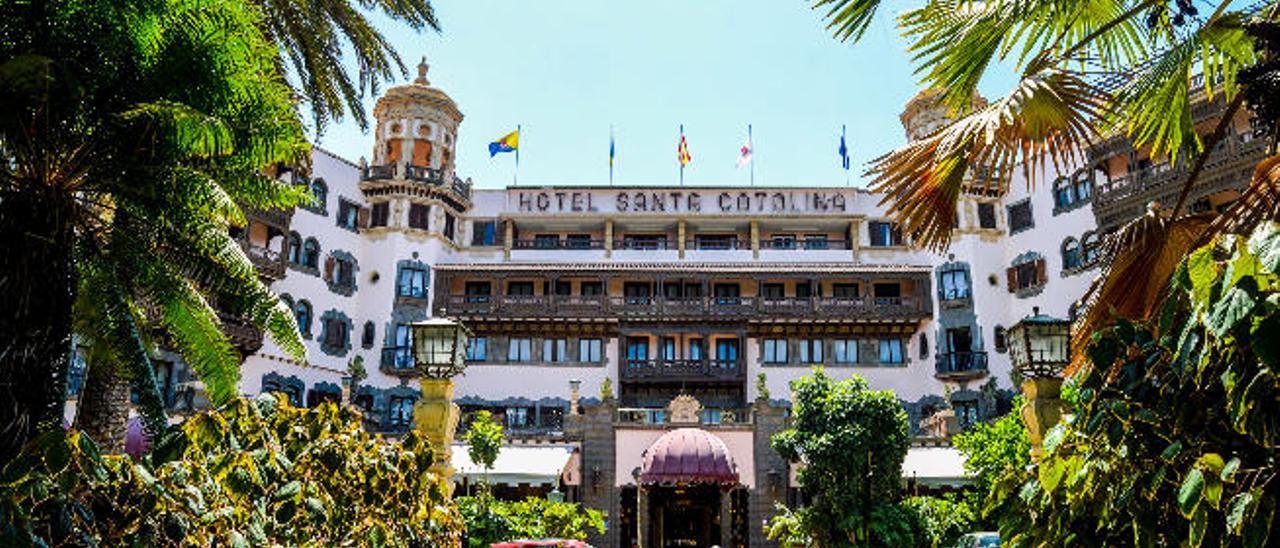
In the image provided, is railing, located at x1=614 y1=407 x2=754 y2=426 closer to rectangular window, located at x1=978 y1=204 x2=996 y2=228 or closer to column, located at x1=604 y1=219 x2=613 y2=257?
column, located at x1=604 y1=219 x2=613 y2=257

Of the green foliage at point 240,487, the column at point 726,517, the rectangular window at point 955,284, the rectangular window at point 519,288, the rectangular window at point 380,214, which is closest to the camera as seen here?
the green foliage at point 240,487

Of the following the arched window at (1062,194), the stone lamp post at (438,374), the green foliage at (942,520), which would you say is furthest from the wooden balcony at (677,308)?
the stone lamp post at (438,374)

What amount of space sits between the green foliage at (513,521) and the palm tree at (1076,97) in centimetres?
1183

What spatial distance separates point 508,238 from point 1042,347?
35.2 m

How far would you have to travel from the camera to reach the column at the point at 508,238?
4303cm

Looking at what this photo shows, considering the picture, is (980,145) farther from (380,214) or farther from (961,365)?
(380,214)

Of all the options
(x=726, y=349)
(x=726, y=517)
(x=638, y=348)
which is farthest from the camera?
(x=726, y=349)

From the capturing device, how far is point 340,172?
40.9m

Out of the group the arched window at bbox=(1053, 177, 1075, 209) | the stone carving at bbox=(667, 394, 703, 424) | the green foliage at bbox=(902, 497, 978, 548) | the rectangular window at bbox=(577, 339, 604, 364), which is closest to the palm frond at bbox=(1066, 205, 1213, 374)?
the green foliage at bbox=(902, 497, 978, 548)

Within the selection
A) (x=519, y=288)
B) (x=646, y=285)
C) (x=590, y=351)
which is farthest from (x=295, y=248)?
(x=646, y=285)

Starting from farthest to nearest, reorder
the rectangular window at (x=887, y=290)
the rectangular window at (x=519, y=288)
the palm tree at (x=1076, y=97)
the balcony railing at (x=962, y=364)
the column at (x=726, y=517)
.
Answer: the rectangular window at (x=519, y=288), the rectangular window at (x=887, y=290), the balcony railing at (x=962, y=364), the column at (x=726, y=517), the palm tree at (x=1076, y=97)

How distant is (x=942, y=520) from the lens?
66.7 ft

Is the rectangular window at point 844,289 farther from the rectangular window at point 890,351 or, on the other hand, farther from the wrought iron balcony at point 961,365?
the wrought iron balcony at point 961,365

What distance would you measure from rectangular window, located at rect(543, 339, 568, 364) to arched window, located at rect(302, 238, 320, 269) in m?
10.4
